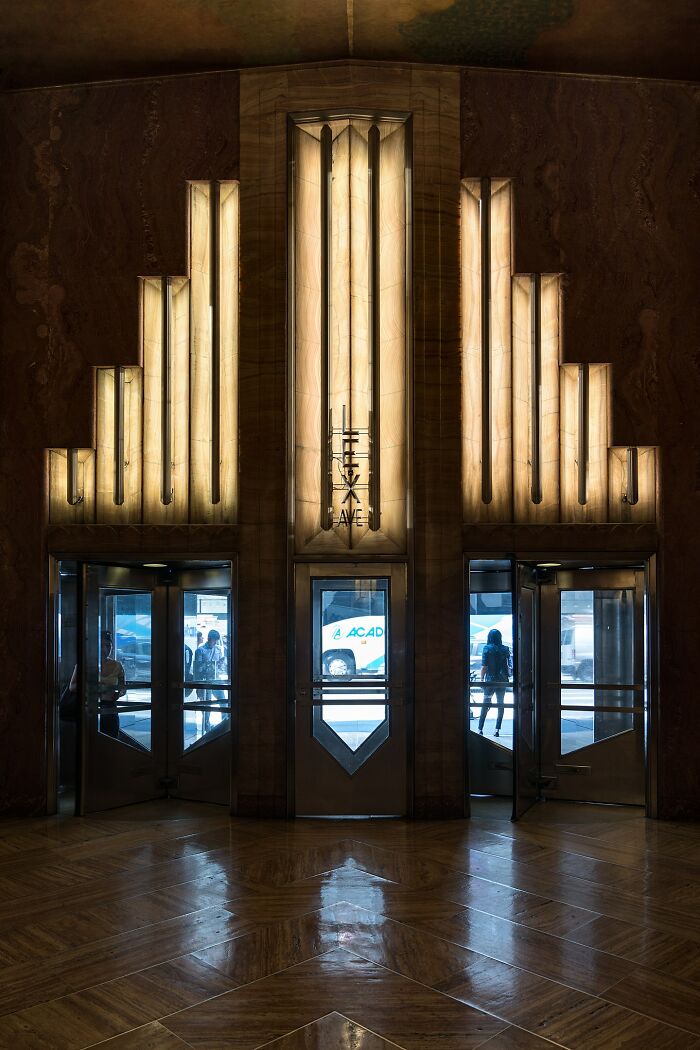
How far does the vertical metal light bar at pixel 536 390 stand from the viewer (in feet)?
25.3

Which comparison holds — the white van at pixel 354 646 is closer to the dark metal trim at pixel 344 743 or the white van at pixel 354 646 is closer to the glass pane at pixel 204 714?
the dark metal trim at pixel 344 743

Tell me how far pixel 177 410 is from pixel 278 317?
1.14 metres

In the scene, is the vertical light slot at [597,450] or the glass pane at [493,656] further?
the glass pane at [493,656]

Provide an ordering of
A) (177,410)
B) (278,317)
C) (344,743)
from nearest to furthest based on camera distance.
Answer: (344,743), (278,317), (177,410)

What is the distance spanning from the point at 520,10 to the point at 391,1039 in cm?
681

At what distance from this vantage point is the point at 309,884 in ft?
19.0

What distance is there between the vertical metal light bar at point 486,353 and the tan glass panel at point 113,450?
2.85 m

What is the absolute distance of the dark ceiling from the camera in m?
7.00

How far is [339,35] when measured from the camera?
7340mm

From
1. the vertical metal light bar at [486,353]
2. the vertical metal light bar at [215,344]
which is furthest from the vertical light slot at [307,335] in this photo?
the vertical metal light bar at [486,353]

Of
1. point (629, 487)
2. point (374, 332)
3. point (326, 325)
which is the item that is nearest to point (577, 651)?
point (629, 487)

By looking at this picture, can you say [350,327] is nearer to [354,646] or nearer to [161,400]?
[161,400]

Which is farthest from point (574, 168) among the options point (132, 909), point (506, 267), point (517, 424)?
point (132, 909)

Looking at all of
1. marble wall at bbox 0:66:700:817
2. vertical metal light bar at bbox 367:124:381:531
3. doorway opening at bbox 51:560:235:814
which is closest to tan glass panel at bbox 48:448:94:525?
marble wall at bbox 0:66:700:817
